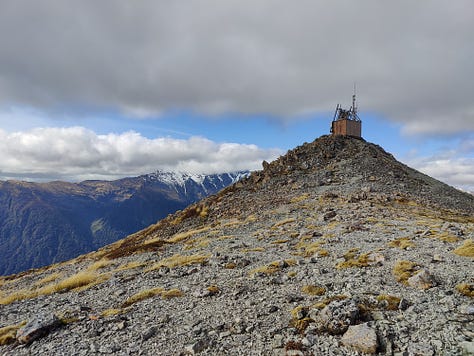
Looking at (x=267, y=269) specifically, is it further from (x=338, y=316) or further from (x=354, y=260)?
(x=338, y=316)

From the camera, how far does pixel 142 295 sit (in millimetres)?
16969

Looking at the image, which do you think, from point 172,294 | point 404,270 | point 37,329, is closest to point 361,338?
point 404,270

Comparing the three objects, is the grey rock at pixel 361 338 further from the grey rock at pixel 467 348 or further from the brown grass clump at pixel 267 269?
the brown grass clump at pixel 267 269

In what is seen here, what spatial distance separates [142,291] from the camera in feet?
58.1

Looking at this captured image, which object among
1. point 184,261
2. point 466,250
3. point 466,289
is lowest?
point 184,261

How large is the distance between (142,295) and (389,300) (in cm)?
1234

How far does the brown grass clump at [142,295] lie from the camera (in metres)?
16.4

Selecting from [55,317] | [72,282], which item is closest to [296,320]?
[55,317]

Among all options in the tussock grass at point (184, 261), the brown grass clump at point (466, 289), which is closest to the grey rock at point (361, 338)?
the brown grass clump at point (466, 289)

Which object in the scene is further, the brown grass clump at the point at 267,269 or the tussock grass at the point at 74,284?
the tussock grass at the point at 74,284

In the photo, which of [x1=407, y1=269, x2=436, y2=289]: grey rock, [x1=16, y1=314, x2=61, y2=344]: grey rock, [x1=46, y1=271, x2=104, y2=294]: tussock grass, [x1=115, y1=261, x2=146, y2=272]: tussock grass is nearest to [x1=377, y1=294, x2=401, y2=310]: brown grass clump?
[x1=407, y1=269, x2=436, y2=289]: grey rock

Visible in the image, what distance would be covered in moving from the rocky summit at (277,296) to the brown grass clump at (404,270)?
0.05 meters

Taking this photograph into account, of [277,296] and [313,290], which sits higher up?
[313,290]

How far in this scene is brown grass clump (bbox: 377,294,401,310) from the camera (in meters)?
12.3
